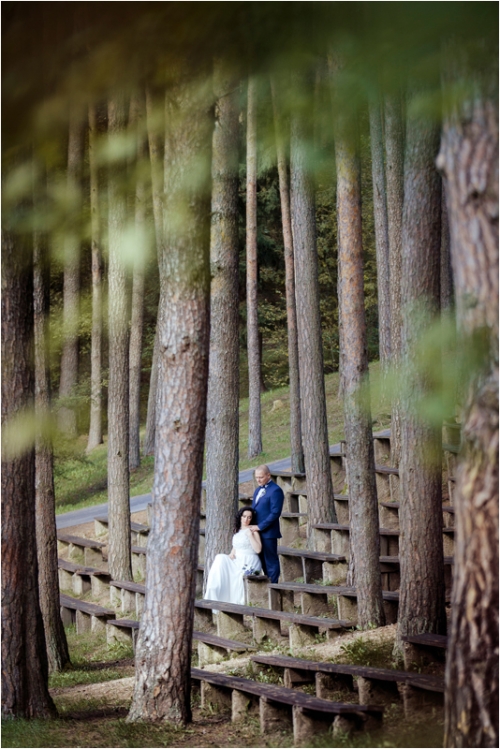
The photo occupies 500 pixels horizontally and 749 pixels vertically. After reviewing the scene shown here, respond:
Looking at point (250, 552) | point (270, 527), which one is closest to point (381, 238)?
point (270, 527)

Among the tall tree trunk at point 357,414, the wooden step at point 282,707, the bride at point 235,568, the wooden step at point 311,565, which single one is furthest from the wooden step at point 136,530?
the wooden step at point 282,707

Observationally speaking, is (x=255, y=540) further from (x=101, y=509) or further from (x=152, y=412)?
(x=152, y=412)

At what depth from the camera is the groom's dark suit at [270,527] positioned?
13172 mm

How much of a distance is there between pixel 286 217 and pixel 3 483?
17.1m

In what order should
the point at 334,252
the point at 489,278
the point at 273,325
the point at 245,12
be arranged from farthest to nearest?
the point at 273,325
the point at 334,252
the point at 245,12
the point at 489,278

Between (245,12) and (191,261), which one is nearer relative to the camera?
(245,12)

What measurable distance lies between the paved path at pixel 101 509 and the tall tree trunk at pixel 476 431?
54.1ft

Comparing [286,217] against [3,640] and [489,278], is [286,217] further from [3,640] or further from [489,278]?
[489,278]

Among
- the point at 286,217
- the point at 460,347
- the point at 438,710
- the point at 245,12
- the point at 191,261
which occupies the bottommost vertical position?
the point at 438,710

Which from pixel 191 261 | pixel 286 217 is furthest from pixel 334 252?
pixel 191 261

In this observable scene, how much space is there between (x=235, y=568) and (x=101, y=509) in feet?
34.8

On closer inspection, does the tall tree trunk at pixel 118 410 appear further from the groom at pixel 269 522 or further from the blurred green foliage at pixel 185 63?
the blurred green foliage at pixel 185 63

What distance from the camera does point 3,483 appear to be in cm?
786

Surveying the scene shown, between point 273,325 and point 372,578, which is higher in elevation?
point 273,325
